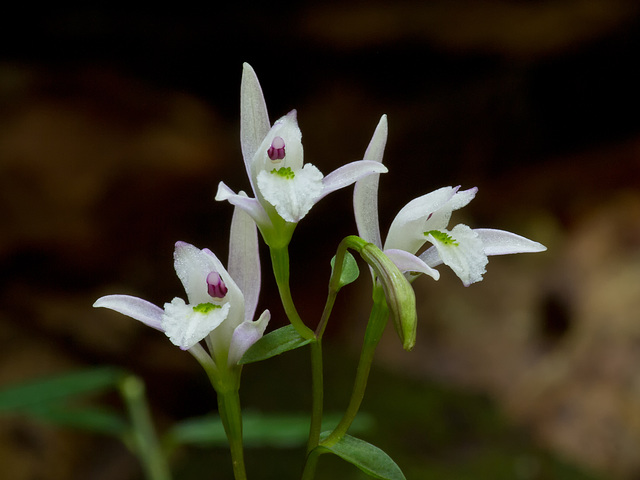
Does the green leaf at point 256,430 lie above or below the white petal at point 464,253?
below

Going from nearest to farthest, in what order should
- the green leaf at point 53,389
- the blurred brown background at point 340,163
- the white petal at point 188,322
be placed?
the white petal at point 188,322 < the green leaf at point 53,389 < the blurred brown background at point 340,163

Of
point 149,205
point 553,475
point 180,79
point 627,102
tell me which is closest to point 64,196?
point 149,205

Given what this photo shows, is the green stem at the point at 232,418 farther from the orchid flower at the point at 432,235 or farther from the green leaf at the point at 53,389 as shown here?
the green leaf at the point at 53,389

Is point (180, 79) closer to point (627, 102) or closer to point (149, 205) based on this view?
point (149, 205)

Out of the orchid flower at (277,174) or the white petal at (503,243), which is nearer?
the orchid flower at (277,174)

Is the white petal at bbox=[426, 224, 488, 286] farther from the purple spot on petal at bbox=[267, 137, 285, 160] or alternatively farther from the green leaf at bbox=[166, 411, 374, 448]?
the green leaf at bbox=[166, 411, 374, 448]

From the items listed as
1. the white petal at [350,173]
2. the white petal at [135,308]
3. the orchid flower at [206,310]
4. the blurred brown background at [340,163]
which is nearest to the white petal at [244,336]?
the orchid flower at [206,310]
